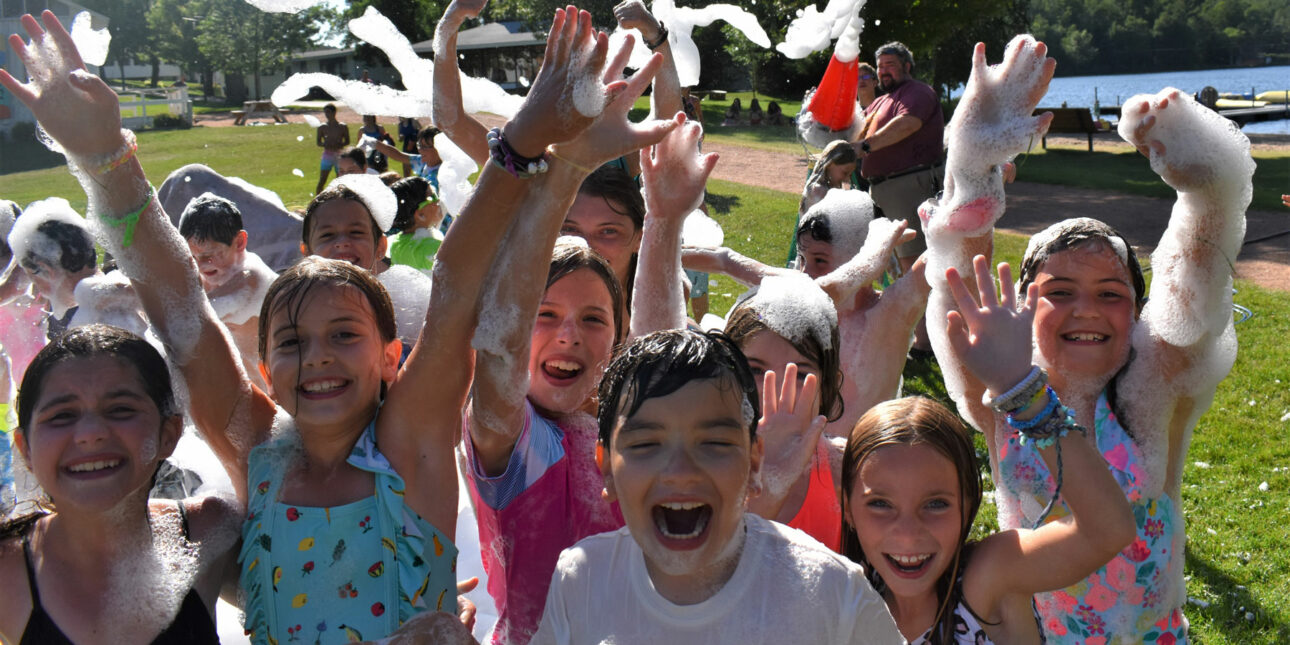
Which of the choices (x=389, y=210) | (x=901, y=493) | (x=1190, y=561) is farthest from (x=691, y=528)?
(x=1190, y=561)

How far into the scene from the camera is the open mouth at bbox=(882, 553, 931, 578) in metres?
2.01

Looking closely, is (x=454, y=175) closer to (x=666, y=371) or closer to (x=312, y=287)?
(x=312, y=287)

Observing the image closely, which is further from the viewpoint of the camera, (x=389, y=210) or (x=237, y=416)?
(x=389, y=210)

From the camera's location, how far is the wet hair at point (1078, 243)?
2.46 metres

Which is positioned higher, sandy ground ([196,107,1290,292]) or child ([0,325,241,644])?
child ([0,325,241,644])

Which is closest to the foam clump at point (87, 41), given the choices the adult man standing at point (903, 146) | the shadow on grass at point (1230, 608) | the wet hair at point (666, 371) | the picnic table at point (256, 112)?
the wet hair at point (666, 371)

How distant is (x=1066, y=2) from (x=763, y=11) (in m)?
57.9

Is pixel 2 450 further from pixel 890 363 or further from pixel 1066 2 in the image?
pixel 1066 2

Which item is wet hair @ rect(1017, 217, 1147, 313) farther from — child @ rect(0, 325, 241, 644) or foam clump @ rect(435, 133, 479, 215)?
foam clump @ rect(435, 133, 479, 215)

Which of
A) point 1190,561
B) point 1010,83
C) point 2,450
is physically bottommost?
point 1190,561

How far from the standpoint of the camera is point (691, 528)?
170cm

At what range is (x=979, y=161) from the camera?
246 cm

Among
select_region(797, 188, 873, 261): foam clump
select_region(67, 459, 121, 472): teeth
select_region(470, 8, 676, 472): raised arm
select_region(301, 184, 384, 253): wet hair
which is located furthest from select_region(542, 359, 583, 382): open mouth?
select_region(797, 188, 873, 261): foam clump

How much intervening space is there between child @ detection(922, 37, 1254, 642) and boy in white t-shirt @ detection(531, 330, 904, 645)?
852mm
